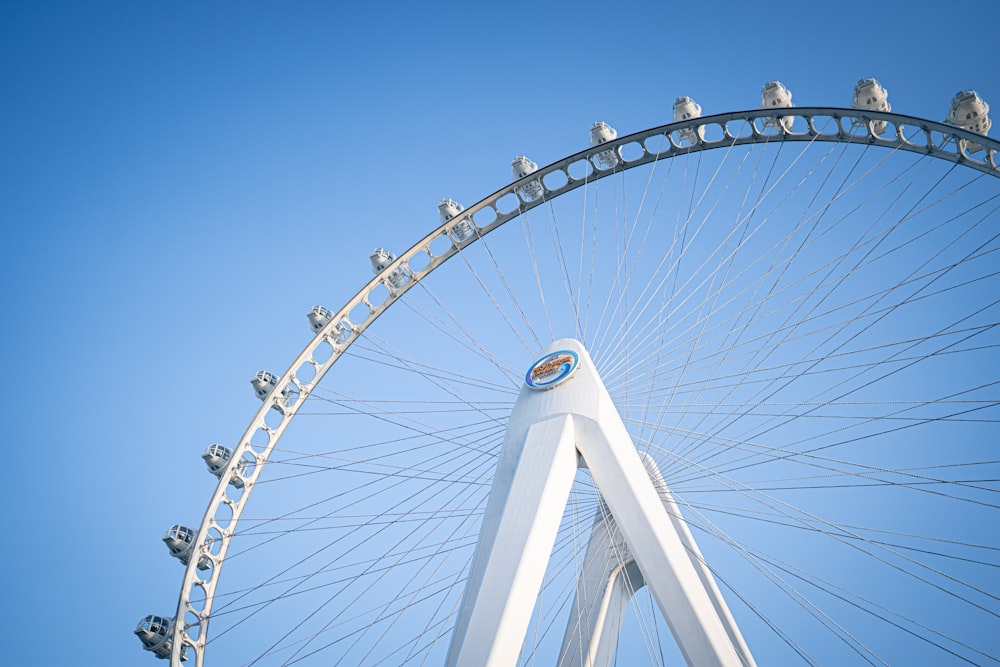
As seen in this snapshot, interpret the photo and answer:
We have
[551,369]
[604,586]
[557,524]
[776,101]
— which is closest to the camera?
[557,524]

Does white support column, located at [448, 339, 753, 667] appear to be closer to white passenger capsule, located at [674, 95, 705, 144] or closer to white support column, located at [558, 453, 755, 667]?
Result: white support column, located at [558, 453, 755, 667]

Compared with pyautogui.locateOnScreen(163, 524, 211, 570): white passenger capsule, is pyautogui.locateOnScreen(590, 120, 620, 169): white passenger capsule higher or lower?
higher

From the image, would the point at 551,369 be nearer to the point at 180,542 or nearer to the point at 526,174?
the point at 526,174

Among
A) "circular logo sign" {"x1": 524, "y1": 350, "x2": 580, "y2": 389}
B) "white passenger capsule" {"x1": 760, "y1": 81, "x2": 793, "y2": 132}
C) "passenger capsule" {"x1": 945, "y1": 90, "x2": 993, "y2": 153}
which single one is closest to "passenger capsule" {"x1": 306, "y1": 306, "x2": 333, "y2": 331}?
"circular logo sign" {"x1": 524, "y1": 350, "x2": 580, "y2": 389}

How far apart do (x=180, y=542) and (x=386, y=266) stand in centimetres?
743

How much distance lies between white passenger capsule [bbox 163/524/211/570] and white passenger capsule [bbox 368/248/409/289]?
691 centimetres

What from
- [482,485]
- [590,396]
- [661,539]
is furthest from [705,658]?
[482,485]

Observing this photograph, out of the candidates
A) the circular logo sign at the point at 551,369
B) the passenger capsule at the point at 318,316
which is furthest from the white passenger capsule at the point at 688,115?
the passenger capsule at the point at 318,316

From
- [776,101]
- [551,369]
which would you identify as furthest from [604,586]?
[776,101]

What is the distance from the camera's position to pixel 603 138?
17.4 m

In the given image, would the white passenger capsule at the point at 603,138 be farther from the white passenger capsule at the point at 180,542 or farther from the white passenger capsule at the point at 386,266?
the white passenger capsule at the point at 180,542

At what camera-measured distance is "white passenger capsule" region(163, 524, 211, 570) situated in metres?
15.5

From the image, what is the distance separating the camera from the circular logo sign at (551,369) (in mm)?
12195

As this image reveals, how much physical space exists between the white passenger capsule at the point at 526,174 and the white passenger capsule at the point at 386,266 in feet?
11.2
